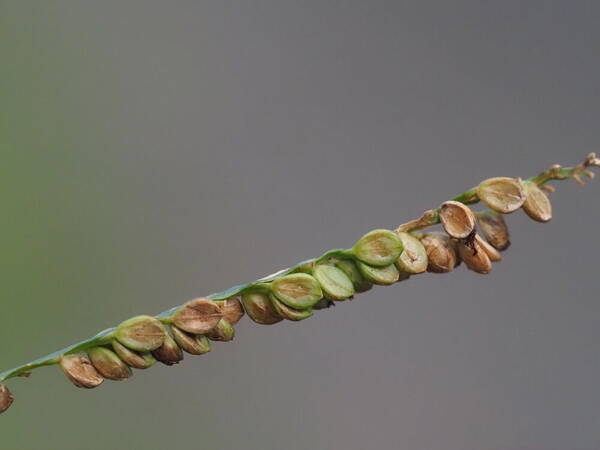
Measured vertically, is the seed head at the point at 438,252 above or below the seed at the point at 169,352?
below

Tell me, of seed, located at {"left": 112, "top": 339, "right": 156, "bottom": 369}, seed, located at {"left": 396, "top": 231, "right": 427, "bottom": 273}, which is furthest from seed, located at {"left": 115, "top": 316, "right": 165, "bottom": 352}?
seed, located at {"left": 396, "top": 231, "right": 427, "bottom": 273}

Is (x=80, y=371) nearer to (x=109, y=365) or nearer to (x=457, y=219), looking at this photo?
(x=109, y=365)

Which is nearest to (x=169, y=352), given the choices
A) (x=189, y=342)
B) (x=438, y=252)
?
(x=189, y=342)

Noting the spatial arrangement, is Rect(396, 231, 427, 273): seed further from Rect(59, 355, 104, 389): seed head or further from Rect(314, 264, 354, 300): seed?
Rect(59, 355, 104, 389): seed head

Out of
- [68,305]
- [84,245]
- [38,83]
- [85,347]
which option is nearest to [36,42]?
[38,83]

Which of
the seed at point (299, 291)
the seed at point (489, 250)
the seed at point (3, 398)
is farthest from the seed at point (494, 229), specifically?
the seed at point (3, 398)

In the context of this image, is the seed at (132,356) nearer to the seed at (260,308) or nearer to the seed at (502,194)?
the seed at (260,308)

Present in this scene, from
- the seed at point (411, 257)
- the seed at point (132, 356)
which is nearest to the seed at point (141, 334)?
the seed at point (132, 356)

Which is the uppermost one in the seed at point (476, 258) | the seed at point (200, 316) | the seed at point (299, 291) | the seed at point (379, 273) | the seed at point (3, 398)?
the seed at point (3, 398)
